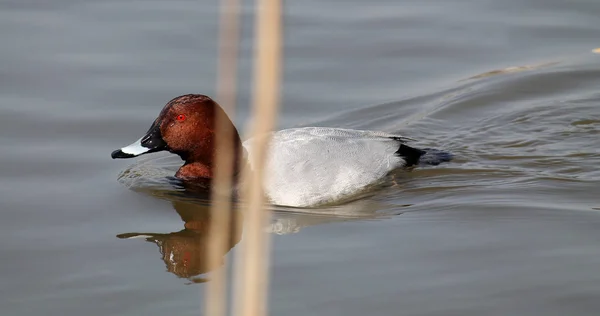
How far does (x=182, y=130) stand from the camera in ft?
21.0

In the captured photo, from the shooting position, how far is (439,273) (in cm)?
478

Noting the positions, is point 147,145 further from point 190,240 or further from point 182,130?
point 190,240

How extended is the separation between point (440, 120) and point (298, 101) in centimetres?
122

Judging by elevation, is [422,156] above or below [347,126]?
below

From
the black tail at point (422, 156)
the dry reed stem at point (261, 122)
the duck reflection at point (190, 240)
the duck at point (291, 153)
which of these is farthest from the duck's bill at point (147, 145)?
the dry reed stem at point (261, 122)

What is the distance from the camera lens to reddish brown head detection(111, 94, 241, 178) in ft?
20.9

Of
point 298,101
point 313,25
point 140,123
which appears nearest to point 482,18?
point 313,25

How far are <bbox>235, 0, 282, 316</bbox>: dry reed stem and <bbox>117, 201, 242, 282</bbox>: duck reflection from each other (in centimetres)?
223

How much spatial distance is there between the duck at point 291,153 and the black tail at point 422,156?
0.05m

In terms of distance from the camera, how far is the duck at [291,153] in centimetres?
613

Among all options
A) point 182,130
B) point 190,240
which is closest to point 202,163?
point 182,130

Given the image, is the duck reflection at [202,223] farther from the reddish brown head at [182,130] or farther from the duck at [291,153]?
the reddish brown head at [182,130]

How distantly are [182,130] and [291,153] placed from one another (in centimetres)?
81

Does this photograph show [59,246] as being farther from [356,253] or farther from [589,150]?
[589,150]
